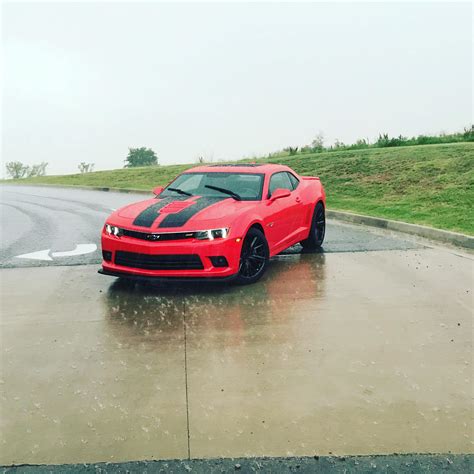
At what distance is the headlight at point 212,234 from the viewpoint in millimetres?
7230

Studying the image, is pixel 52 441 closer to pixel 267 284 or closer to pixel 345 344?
pixel 345 344

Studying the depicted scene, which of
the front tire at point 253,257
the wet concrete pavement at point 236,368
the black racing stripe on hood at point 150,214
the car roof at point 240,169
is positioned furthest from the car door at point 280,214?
the black racing stripe on hood at point 150,214

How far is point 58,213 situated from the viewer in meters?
17.1

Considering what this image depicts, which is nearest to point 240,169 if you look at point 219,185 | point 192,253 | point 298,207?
point 219,185

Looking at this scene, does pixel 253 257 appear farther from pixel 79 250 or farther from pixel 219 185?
pixel 79 250

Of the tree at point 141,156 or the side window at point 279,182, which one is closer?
the side window at point 279,182

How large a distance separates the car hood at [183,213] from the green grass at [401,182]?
5.93 meters

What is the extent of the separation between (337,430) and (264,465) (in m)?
0.61

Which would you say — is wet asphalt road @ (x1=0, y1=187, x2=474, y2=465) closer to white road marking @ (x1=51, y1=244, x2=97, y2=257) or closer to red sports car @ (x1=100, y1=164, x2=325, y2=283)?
red sports car @ (x1=100, y1=164, x2=325, y2=283)

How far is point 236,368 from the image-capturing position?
482 centimetres

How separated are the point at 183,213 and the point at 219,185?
1.20 metres

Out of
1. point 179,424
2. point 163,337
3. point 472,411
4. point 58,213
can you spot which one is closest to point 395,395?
point 472,411

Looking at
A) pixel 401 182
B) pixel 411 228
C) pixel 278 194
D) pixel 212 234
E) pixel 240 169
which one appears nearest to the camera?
pixel 212 234

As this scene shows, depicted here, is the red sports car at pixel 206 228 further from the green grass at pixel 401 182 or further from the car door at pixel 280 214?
the green grass at pixel 401 182
